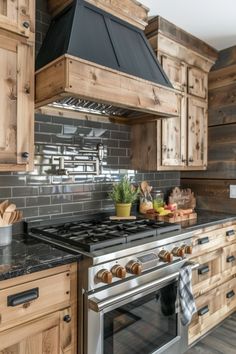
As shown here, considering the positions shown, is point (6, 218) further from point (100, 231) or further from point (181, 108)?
point (181, 108)

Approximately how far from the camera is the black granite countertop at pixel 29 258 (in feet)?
4.01

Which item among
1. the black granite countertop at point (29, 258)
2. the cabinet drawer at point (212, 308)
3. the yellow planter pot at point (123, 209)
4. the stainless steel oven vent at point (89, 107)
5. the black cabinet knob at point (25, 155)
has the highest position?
the stainless steel oven vent at point (89, 107)

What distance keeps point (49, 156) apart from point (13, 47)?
752 millimetres

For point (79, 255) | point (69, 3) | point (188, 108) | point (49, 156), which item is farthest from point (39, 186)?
point (188, 108)

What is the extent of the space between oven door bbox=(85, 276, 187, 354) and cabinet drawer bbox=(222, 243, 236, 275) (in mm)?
712

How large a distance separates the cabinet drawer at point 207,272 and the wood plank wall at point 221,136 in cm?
65

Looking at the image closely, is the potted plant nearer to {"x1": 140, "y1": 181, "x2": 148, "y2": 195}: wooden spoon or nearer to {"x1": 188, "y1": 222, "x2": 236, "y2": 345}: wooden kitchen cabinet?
{"x1": 140, "y1": 181, "x2": 148, "y2": 195}: wooden spoon

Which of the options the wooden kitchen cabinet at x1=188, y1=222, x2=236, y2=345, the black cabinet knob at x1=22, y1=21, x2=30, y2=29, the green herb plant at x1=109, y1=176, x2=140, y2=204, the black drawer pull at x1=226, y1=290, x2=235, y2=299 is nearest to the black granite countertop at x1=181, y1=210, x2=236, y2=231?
the wooden kitchen cabinet at x1=188, y1=222, x2=236, y2=345

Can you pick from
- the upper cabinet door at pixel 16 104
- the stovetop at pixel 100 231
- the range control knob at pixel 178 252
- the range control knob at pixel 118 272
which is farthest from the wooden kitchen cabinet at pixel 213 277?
the upper cabinet door at pixel 16 104

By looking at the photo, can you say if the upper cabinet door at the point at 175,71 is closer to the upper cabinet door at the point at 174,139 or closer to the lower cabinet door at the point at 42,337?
the upper cabinet door at the point at 174,139

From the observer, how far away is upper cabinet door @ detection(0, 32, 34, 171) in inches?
58.7

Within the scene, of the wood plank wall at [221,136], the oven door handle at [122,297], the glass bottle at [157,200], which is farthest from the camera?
the wood plank wall at [221,136]

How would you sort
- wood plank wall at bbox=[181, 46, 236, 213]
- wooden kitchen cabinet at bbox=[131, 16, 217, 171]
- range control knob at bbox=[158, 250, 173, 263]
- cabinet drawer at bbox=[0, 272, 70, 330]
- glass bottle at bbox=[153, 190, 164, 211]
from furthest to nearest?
A: wood plank wall at bbox=[181, 46, 236, 213] → glass bottle at bbox=[153, 190, 164, 211] → wooden kitchen cabinet at bbox=[131, 16, 217, 171] → range control knob at bbox=[158, 250, 173, 263] → cabinet drawer at bbox=[0, 272, 70, 330]

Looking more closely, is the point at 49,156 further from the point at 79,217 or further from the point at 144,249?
the point at 144,249
